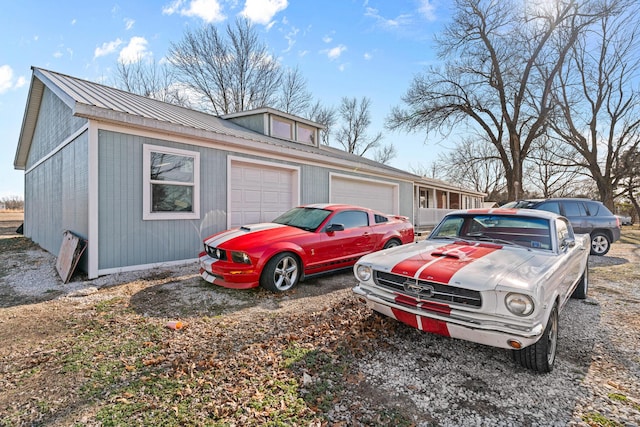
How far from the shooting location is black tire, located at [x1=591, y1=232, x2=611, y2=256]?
9039mm

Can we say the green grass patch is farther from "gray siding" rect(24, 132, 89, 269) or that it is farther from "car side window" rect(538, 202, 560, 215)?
"car side window" rect(538, 202, 560, 215)

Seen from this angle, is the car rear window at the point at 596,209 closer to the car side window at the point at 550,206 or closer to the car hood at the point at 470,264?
the car side window at the point at 550,206

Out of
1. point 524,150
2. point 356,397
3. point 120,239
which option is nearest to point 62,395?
point 356,397

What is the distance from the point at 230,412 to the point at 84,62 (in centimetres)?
1598

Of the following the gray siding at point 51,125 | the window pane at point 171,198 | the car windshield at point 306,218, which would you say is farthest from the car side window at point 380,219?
the gray siding at point 51,125

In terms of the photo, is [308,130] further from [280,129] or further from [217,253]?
[217,253]

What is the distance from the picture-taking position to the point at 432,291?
8.91ft

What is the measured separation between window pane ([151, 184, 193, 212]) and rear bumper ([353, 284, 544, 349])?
215 inches

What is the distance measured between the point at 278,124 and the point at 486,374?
1104 centimetres

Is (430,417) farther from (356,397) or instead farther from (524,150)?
(524,150)

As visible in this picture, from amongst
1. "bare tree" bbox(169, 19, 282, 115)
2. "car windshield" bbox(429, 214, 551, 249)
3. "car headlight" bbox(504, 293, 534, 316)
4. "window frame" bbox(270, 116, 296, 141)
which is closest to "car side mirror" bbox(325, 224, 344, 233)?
"car windshield" bbox(429, 214, 551, 249)

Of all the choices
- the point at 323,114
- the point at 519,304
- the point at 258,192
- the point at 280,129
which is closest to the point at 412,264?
the point at 519,304

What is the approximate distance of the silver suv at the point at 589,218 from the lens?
29.3 feet

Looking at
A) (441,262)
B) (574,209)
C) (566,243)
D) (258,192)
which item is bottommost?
(441,262)
